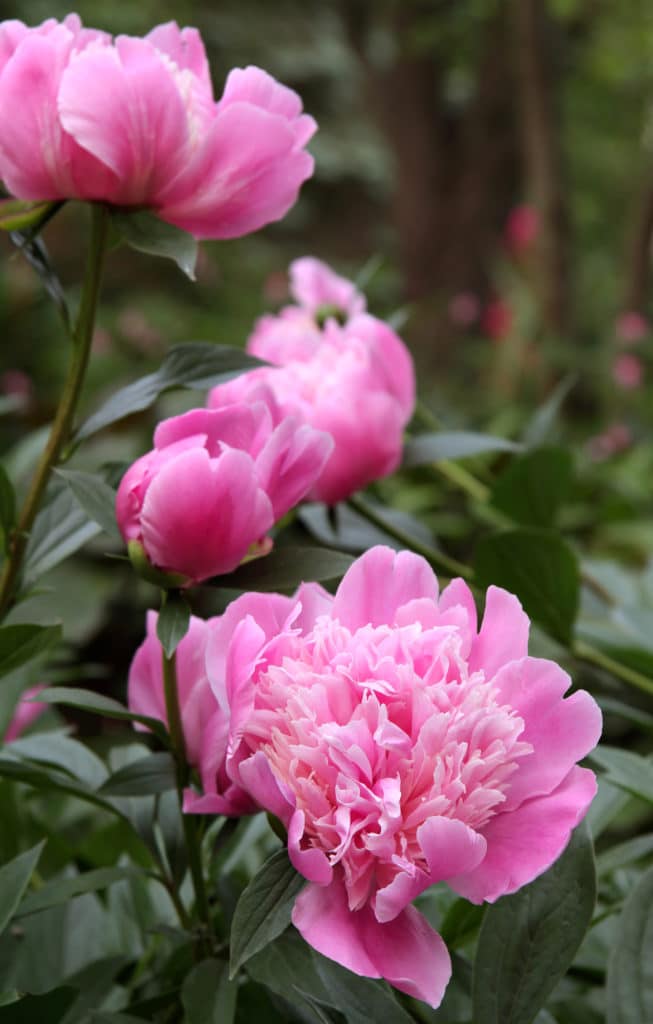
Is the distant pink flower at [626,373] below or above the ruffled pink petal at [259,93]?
below

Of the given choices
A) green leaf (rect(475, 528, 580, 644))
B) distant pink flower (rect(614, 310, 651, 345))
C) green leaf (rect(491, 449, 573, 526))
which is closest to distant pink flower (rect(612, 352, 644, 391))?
distant pink flower (rect(614, 310, 651, 345))

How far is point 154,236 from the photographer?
1.05ft

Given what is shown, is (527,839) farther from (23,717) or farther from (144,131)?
(23,717)

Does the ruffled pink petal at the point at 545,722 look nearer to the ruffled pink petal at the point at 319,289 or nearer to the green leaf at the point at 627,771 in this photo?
the green leaf at the point at 627,771

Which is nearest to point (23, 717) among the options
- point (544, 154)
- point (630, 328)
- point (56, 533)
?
point (56, 533)

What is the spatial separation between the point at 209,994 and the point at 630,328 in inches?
87.6

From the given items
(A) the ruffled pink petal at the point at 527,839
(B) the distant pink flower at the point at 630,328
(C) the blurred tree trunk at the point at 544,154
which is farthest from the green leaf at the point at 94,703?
(B) the distant pink flower at the point at 630,328

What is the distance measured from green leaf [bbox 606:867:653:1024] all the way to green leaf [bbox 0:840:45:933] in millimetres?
165

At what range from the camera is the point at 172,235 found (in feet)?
1.05

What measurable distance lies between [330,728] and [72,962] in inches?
7.4

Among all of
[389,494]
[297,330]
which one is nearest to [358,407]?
[297,330]

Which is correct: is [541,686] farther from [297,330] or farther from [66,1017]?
[297,330]

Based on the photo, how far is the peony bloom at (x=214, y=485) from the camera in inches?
10.8

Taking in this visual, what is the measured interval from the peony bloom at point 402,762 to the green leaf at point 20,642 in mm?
69
